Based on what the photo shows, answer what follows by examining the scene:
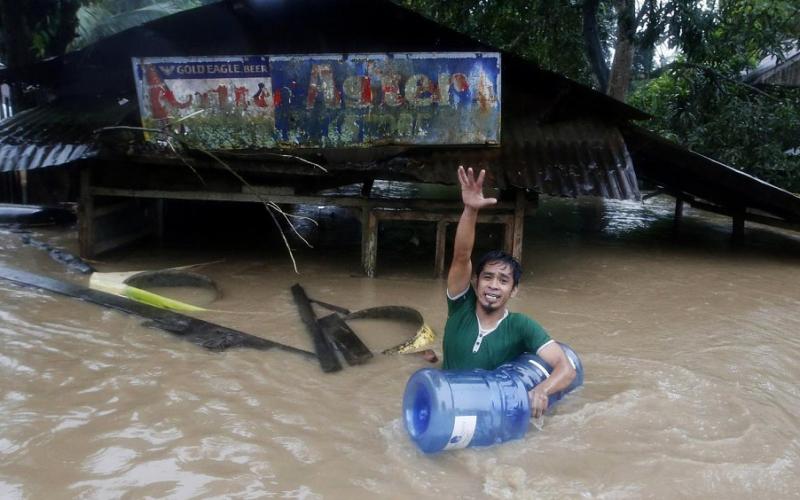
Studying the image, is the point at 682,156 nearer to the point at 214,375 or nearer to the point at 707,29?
the point at 707,29

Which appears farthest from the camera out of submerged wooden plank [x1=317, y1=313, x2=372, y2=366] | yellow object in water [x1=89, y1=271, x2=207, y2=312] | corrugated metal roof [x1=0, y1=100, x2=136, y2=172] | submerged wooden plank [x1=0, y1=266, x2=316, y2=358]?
corrugated metal roof [x1=0, y1=100, x2=136, y2=172]

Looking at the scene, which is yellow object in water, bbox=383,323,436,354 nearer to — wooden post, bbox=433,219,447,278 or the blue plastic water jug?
the blue plastic water jug

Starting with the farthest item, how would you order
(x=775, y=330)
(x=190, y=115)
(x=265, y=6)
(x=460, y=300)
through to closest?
(x=265, y=6) < (x=190, y=115) < (x=775, y=330) < (x=460, y=300)

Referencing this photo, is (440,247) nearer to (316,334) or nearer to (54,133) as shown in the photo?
(316,334)

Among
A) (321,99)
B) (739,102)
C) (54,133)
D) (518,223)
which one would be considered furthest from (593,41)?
(54,133)

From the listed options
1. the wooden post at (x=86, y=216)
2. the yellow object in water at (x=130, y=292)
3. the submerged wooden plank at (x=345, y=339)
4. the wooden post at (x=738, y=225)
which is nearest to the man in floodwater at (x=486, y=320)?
the submerged wooden plank at (x=345, y=339)

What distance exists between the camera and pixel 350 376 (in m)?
4.59

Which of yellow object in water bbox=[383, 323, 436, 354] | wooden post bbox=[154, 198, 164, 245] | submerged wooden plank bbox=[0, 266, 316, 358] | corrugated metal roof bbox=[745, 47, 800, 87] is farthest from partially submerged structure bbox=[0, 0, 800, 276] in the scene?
corrugated metal roof bbox=[745, 47, 800, 87]

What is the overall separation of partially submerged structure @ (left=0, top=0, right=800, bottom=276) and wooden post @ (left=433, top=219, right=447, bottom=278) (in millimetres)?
26

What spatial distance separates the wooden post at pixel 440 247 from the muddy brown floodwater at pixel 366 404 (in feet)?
0.78

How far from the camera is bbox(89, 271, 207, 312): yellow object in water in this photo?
597cm

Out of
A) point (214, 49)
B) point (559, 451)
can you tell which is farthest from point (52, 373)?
point (214, 49)

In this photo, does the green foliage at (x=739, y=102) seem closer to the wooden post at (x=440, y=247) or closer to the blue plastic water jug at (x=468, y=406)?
the wooden post at (x=440, y=247)

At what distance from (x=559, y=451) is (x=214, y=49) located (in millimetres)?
7105
